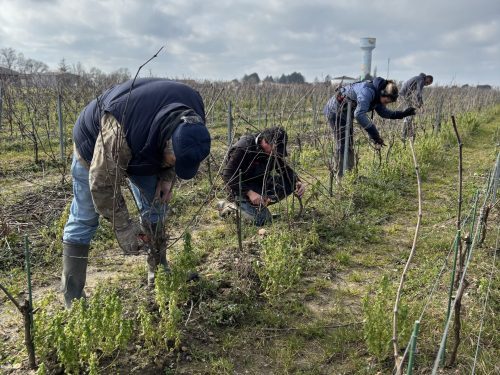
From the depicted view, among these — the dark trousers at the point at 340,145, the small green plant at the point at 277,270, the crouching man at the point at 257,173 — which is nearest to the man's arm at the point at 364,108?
the dark trousers at the point at 340,145

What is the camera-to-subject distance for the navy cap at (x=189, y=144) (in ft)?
6.57

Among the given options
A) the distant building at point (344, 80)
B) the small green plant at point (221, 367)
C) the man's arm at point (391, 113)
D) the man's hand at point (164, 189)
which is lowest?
the small green plant at point (221, 367)

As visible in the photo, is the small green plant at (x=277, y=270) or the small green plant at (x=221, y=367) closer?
the small green plant at (x=221, y=367)

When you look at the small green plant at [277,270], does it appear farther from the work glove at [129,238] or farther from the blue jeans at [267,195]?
the blue jeans at [267,195]

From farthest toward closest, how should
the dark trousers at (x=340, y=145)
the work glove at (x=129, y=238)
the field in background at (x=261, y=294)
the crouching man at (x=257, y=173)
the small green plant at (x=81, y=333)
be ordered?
the dark trousers at (x=340, y=145) < the crouching man at (x=257, y=173) < the work glove at (x=129, y=238) < the field in background at (x=261, y=294) < the small green plant at (x=81, y=333)

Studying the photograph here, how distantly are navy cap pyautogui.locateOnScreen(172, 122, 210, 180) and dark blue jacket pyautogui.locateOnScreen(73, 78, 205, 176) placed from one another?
9cm

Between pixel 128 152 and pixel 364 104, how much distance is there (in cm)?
337

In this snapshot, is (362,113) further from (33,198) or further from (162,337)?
(33,198)

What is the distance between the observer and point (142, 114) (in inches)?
85.4

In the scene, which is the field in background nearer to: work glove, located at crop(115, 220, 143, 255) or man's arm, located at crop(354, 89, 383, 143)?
work glove, located at crop(115, 220, 143, 255)

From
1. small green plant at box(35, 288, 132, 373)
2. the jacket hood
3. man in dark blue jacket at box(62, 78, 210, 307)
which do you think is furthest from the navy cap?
the jacket hood

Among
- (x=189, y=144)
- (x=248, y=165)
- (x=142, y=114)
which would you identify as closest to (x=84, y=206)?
(x=142, y=114)

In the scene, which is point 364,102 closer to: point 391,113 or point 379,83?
point 379,83

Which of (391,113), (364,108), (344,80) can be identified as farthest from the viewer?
(344,80)
